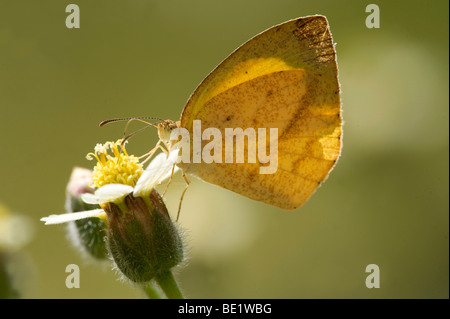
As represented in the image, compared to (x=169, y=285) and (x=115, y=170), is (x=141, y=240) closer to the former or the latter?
(x=169, y=285)

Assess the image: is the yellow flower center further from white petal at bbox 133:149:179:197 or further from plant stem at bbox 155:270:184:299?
plant stem at bbox 155:270:184:299

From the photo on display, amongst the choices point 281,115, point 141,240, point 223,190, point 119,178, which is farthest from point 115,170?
point 223,190

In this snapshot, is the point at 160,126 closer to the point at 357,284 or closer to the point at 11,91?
the point at 357,284

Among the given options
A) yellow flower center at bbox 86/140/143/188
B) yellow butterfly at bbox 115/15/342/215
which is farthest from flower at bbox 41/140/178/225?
yellow butterfly at bbox 115/15/342/215

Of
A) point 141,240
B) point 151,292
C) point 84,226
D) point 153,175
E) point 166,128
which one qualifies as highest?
point 166,128

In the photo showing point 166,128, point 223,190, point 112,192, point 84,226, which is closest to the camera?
point 112,192

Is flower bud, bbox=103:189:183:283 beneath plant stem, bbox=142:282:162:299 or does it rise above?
above
